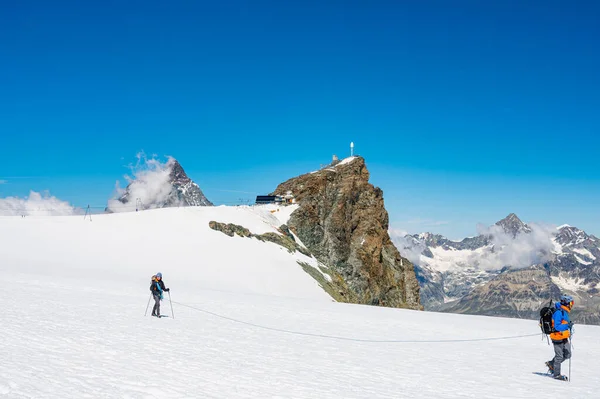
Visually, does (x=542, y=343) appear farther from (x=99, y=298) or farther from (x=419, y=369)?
(x=99, y=298)

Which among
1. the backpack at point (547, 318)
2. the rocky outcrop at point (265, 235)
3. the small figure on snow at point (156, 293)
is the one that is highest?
the rocky outcrop at point (265, 235)

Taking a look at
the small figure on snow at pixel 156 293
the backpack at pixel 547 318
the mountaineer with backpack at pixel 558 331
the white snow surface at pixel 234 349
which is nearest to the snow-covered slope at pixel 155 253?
the white snow surface at pixel 234 349

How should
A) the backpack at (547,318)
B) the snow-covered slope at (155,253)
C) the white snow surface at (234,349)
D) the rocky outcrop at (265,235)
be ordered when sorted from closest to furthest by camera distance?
the white snow surface at (234,349) < the backpack at (547,318) < the snow-covered slope at (155,253) < the rocky outcrop at (265,235)

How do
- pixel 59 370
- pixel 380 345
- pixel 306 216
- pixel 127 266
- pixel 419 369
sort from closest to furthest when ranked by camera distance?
pixel 59 370 → pixel 419 369 → pixel 380 345 → pixel 127 266 → pixel 306 216

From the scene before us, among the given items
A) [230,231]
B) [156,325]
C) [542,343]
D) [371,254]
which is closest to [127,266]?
[230,231]

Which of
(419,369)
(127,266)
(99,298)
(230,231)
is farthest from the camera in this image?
(230,231)

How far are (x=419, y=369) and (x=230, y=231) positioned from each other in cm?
5112

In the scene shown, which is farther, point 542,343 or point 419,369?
point 542,343

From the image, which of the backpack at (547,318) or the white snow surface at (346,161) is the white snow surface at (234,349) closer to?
the backpack at (547,318)

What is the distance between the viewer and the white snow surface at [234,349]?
11906 mm

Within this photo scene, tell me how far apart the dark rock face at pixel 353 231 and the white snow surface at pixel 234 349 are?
3948 centimetres

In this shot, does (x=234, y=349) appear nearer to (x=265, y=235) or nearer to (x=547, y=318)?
(x=547, y=318)

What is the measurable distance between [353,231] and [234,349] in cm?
7253

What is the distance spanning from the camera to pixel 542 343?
25734 millimetres
